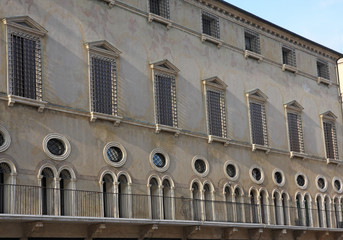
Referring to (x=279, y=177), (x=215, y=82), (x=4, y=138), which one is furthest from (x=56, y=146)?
(x=279, y=177)

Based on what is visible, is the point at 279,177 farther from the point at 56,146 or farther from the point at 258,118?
the point at 56,146

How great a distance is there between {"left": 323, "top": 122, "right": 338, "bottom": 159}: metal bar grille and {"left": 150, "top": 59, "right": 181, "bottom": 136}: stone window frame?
14.0 metres

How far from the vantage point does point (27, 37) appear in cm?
2625

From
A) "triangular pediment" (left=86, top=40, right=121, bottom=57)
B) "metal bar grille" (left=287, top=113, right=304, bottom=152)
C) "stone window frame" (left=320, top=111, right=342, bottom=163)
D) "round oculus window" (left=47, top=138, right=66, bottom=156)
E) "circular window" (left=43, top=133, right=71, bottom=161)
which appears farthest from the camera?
"stone window frame" (left=320, top=111, right=342, bottom=163)

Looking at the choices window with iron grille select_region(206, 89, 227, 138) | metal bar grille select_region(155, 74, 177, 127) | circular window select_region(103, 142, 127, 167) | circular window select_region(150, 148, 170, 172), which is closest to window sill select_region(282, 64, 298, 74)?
window with iron grille select_region(206, 89, 227, 138)

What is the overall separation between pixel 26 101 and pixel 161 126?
7317 millimetres

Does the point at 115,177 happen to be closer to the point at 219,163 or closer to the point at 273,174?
the point at 219,163

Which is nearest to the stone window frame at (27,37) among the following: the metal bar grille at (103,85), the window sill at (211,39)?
the metal bar grille at (103,85)

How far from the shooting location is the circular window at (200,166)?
32156 millimetres

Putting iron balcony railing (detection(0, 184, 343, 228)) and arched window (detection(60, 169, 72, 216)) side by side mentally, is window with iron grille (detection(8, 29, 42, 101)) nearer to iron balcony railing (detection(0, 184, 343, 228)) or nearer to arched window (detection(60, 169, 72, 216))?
arched window (detection(60, 169, 72, 216))

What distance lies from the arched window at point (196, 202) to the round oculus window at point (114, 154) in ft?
14.9

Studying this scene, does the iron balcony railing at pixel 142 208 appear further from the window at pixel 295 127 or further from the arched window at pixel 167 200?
the window at pixel 295 127

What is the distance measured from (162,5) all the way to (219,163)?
8278 millimetres

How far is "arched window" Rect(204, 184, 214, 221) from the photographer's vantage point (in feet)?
105
